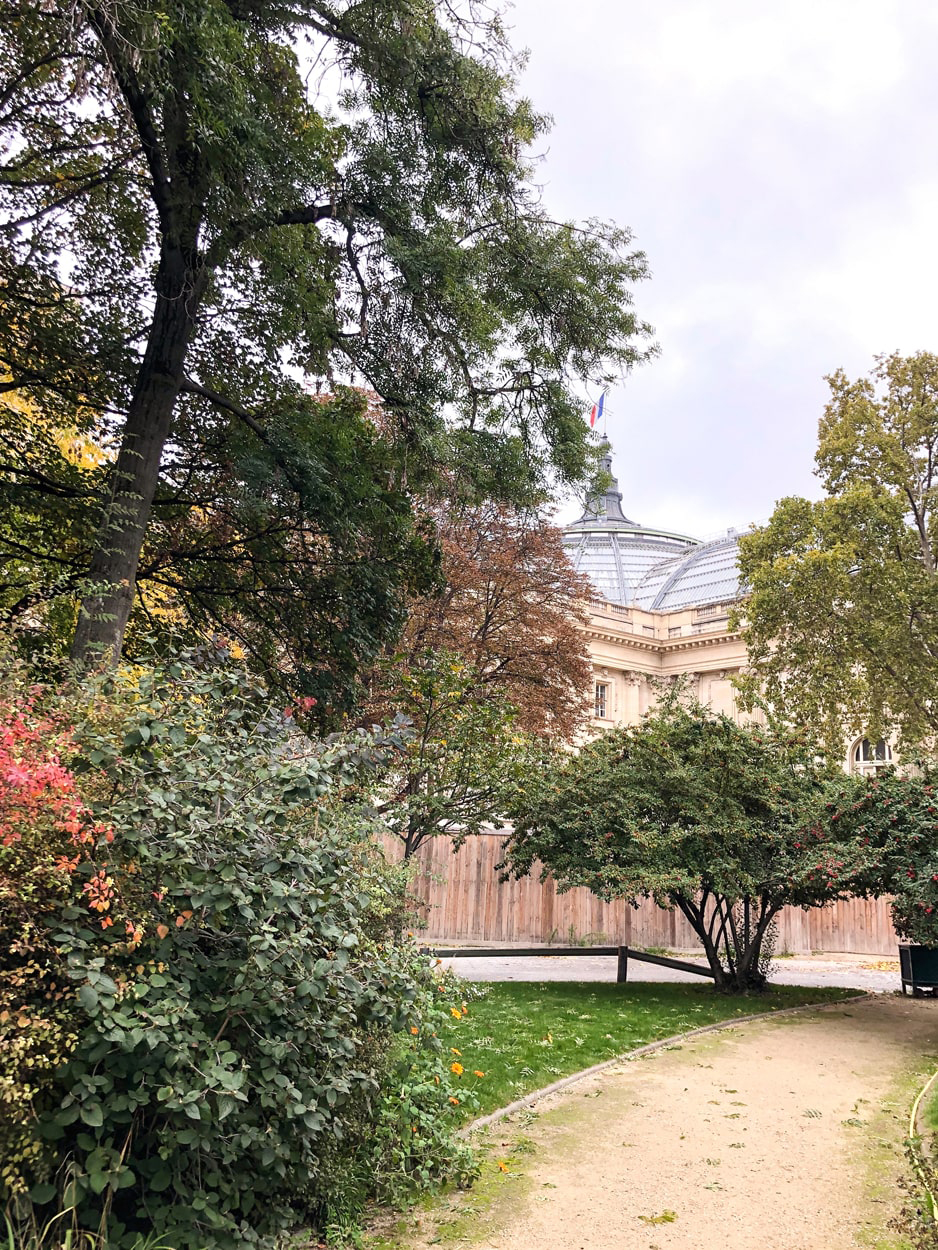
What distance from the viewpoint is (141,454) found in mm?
9141

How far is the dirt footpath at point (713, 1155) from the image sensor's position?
16.0 ft

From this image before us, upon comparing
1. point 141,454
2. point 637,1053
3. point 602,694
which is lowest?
point 637,1053

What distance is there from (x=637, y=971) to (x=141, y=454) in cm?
1369

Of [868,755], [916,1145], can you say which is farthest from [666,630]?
[916,1145]

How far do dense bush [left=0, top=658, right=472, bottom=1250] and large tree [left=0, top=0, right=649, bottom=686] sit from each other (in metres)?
4.22

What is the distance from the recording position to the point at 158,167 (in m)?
8.83

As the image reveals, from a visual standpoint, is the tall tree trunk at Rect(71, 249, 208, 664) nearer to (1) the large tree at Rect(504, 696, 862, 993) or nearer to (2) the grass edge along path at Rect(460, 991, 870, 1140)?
(2) the grass edge along path at Rect(460, 991, 870, 1140)

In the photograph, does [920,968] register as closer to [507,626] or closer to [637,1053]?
[637,1053]

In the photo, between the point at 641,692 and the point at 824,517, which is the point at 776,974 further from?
the point at 641,692

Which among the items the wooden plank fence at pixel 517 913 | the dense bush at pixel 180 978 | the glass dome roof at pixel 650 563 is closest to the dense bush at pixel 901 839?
the dense bush at pixel 180 978

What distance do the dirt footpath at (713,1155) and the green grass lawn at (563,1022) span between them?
1.41 feet

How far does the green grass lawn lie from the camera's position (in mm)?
7895

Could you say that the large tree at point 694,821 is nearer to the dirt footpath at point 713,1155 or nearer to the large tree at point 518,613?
the dirt footpath at point 713,1155

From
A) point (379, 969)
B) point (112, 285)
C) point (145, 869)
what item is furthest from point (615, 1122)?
point (112, 285)
